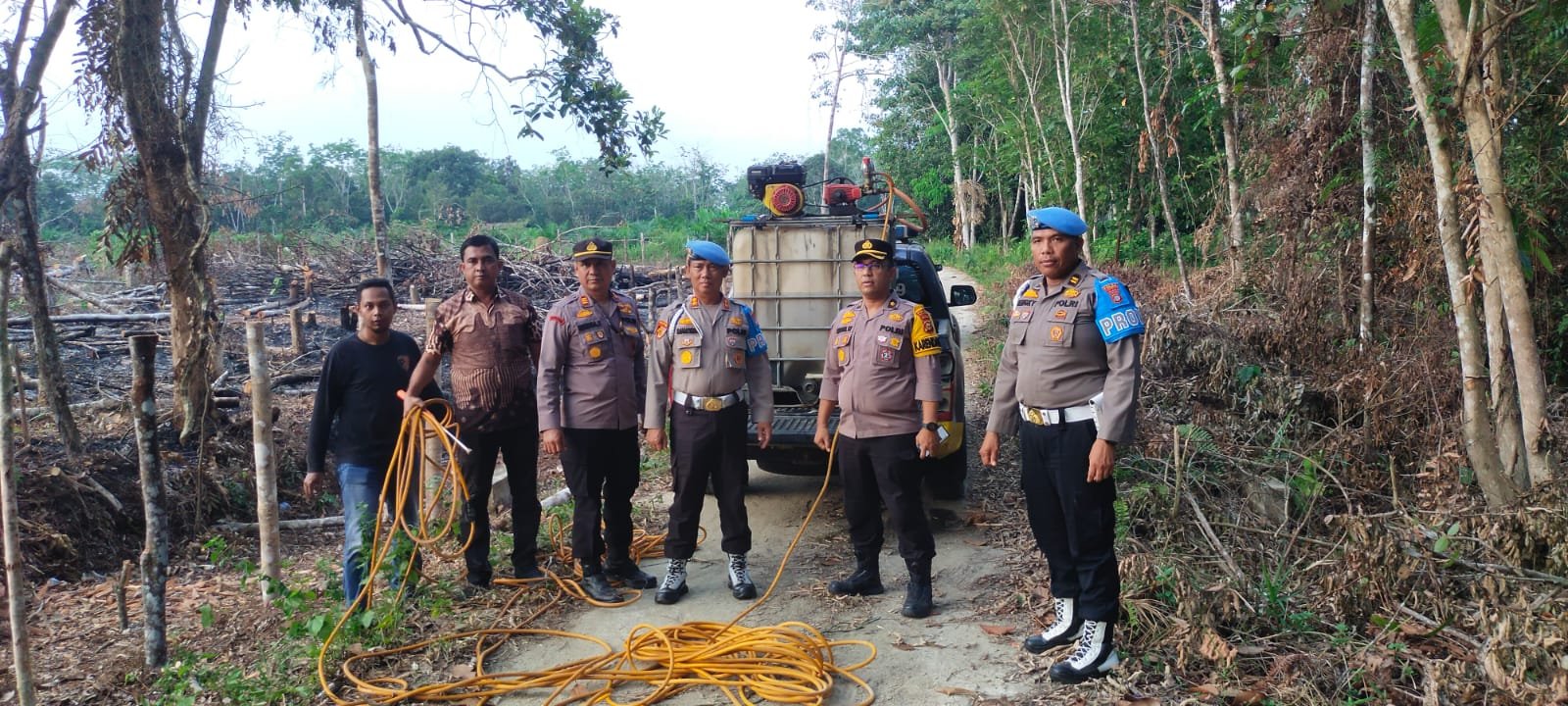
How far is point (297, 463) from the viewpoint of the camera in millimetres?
7867

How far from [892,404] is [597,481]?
5.02ft

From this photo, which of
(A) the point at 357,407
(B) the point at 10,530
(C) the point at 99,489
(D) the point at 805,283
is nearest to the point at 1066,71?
(D) the point at 805,283

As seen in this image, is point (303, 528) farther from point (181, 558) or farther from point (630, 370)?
point (630, 370)

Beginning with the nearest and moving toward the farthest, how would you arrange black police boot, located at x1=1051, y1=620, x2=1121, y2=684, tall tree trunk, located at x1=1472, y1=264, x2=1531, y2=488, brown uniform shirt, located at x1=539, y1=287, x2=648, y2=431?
1. black police boot, located at x1=1051, y1=620, x2=1121, y2=684
2. tall tree trunk, located at x1=1472, y1=264, x2=1531, y2=488
3. brown uniform shirt, located at x1=539, y1=287, x2=648, y2=431

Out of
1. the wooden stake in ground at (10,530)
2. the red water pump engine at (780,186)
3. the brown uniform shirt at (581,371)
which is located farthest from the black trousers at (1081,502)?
the wooden stake in ground at (10,530)

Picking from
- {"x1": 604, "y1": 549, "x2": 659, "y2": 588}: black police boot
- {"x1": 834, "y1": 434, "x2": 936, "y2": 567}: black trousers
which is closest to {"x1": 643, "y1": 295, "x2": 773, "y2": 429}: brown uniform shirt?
{"x1": 834, "y1": 434, "x2": 936, "y2": 567}: black trousers

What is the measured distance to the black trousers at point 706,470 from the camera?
4664 millimetres

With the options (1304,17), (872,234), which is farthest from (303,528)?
(1304,17)

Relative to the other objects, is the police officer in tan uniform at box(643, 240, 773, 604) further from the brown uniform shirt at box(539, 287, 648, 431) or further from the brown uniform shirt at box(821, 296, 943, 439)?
the brown uniform shirt at box(821, 296, 943, 439)

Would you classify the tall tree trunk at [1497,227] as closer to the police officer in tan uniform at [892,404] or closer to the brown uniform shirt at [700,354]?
the police officer in tan uniform at [892,404]

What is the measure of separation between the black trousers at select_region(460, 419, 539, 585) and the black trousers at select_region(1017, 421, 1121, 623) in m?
2.48

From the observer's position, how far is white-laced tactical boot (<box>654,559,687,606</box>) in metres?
4.73

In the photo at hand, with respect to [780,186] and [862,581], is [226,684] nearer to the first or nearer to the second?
[862,581]

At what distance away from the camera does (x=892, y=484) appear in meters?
4.45
